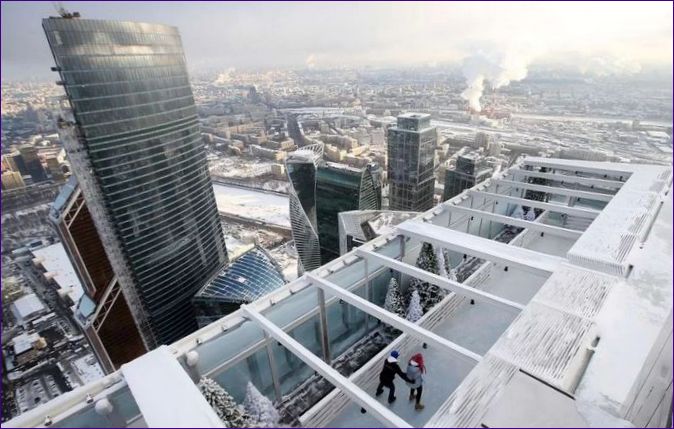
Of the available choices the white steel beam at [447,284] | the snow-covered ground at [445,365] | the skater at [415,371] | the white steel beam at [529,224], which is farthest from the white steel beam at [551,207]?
the skater at [415,371]

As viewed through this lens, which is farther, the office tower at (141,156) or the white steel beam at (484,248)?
the office tower at (141,156)

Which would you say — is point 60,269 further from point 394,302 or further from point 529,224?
point 529,224

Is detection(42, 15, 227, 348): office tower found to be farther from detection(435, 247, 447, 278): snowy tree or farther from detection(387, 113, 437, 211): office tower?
detection(387, 113, 437, 211): office tower

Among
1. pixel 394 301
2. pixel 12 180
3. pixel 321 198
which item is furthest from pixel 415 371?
pixel 12 180

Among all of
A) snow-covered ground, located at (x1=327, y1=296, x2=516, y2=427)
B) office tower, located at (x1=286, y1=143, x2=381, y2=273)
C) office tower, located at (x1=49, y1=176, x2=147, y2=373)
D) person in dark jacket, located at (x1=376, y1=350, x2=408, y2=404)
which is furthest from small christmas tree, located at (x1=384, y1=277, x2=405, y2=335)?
office tower, located at (x1=49, y1=176, x2=147, y2=373)

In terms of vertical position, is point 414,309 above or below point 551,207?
below

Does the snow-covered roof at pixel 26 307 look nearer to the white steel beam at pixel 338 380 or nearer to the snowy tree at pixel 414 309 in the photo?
the white steel beam at pixel 338 380
